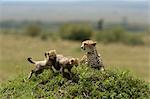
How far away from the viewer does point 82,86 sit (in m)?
6.82

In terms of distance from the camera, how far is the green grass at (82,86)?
679cm

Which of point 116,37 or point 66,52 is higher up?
point 66,52

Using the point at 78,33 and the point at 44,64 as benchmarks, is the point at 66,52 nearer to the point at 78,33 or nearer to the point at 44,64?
the point at 78,33

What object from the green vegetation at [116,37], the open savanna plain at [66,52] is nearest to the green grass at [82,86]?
the open savanna plain at [66,52]

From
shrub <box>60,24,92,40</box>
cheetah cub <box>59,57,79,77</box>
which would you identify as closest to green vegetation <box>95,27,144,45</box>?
shrub <box>60,24,92,40</box>

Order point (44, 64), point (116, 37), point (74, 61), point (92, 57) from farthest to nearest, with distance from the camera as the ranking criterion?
point (116, 37), point (92, 57), point (44, 64), point (74, 61)

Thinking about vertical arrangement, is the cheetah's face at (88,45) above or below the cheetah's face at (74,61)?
above

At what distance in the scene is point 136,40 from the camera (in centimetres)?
4562

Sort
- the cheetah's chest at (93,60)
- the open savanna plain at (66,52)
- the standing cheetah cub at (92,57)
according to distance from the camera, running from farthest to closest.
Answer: the open savanna plain at (66,52), the cheetah's chest at (93,60), the standing cheetah cub at (92,57)

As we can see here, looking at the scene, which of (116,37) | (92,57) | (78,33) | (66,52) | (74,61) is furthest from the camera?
(116,37)

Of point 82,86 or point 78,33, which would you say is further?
point 78,33

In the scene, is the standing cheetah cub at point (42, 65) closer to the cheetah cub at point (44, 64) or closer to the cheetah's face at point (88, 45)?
the cheetah cub at point (44, 64)

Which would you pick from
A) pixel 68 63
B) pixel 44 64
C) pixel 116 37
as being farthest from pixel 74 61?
pixel 116 37

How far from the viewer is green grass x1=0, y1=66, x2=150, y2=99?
6.79 meters
